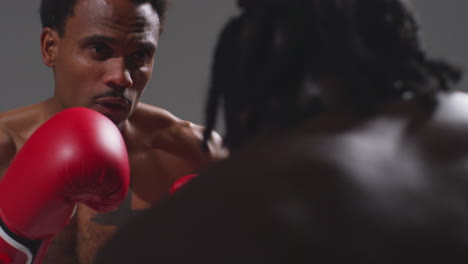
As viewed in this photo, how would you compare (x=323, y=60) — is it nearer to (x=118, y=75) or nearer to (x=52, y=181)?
(x=52, y=181)

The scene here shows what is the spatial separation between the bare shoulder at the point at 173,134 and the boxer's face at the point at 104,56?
0.25 meters

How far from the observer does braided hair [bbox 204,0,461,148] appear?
51 centimetres

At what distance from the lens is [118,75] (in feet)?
4.21

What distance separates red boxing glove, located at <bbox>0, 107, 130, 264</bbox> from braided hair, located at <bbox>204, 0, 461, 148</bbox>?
1.28 feet

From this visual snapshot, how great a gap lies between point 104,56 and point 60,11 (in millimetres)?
203

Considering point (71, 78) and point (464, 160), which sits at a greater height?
point (464, 160)

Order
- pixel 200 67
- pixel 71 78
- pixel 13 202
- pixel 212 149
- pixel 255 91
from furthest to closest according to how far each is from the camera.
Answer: pixel 200 67, pixel 212 149, pixel 71 78, pixel 13 202, pixel 255 91

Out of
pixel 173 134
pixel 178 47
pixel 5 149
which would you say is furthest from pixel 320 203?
pixel 178 47

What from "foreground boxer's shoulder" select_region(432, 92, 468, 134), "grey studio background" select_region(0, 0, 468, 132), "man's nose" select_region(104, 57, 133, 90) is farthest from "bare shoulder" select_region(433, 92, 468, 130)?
"grey studio background" select_region(0, 0, 468, 132)

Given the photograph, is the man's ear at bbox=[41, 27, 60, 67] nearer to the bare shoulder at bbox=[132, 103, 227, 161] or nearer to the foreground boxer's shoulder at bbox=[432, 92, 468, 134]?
the bare shoulder at bbox=[132, 103, 227, 161]

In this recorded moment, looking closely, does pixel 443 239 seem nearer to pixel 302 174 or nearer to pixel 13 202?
pixel 302 174

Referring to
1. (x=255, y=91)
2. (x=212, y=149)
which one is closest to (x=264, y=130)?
(x=255, y=91)

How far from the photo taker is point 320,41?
53 centimetres

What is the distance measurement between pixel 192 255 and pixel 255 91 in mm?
190
